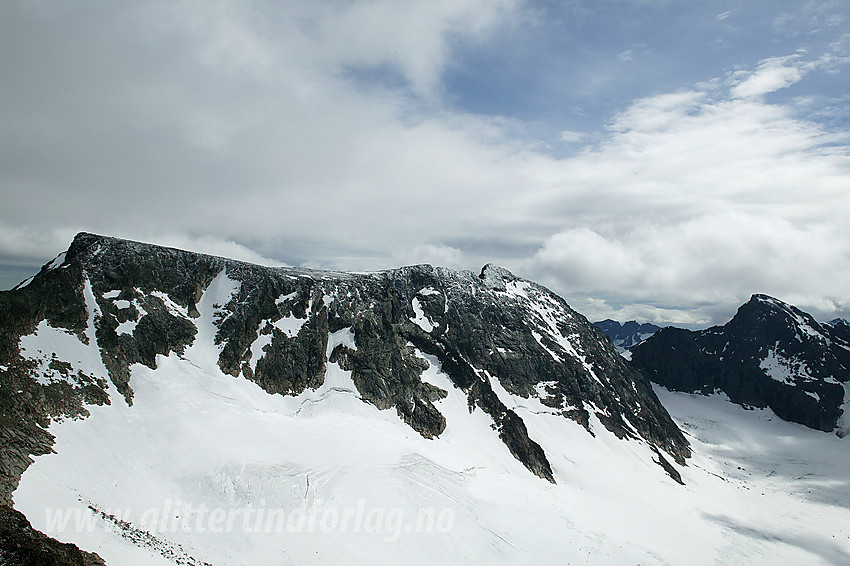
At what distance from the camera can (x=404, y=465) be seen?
58219 millimetres

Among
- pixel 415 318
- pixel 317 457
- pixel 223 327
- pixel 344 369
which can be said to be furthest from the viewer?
pixel 415 318

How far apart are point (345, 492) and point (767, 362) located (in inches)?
7127

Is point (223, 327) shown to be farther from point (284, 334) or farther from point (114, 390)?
point (114, 390)

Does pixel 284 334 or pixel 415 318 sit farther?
pixel 415 318

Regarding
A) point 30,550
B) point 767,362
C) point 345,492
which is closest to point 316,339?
point 345,492

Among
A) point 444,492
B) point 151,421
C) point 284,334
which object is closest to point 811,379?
point 444,492

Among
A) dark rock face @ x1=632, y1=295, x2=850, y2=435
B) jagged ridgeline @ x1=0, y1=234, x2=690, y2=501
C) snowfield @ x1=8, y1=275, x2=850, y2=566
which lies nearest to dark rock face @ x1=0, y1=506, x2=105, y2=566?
snowfield @ x1=8, y1=275, x2=850, y2=566

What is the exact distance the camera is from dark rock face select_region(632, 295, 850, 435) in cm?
15175

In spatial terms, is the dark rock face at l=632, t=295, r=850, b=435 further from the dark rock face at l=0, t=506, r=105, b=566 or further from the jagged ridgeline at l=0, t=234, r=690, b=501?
the dark rock face at l=0, t=506, r=105, b=566

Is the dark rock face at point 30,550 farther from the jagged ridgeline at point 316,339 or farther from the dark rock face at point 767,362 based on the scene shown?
the dark rock face at point 767,362

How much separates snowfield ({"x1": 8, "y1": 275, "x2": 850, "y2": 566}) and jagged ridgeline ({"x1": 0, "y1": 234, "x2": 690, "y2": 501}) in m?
1.88

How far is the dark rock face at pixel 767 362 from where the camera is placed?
15175 centimetres

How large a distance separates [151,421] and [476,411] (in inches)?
2029

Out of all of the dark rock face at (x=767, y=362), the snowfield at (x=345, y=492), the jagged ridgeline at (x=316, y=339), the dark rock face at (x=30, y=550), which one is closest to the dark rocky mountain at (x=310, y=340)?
the jagged ridgeline at (x=316, y=339)
